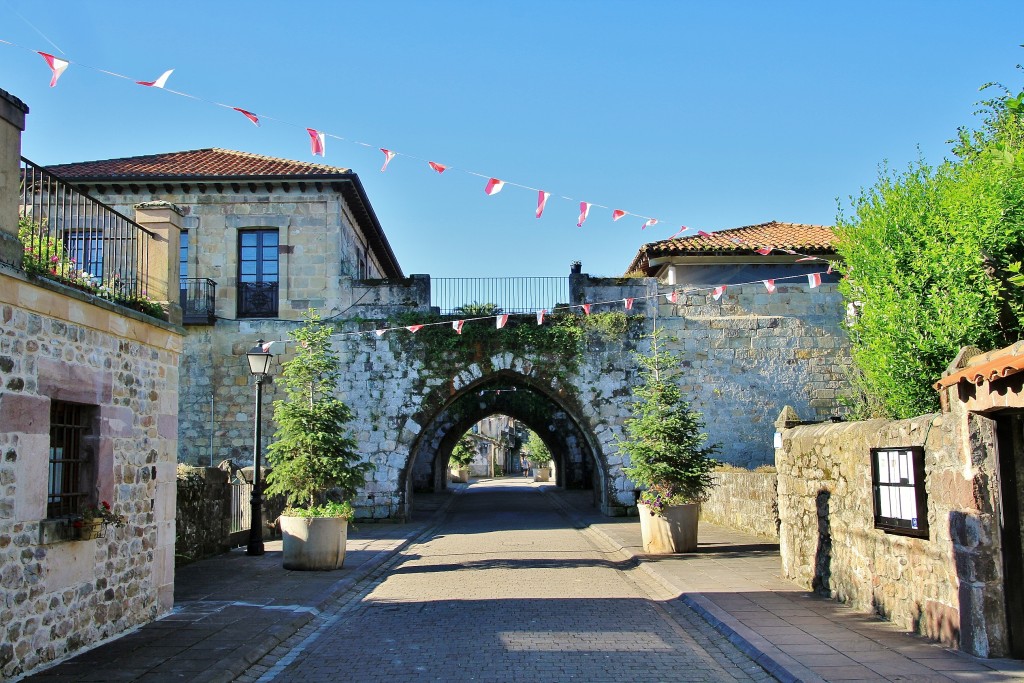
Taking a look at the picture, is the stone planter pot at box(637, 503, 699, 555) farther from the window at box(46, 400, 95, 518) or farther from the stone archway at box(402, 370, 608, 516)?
the stone archway at box(402, 370, 608, 516)

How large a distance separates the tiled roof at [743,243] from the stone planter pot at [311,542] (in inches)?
503

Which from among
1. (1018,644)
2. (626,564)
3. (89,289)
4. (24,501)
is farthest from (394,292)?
(1018,644)

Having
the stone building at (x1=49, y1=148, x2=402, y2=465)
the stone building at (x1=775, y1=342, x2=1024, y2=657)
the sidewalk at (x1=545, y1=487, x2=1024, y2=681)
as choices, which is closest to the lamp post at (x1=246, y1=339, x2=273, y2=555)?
the sidewalk at (x1=545, y1=487, x2=1024, y2=681)

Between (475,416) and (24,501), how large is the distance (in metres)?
28.7

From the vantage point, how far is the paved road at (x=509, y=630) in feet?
22.6

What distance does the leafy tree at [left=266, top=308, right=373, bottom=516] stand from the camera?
13266 mm

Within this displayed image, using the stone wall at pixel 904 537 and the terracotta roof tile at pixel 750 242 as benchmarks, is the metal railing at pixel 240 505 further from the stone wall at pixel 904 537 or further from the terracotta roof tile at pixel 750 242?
the terracotta roof tile at pixel 750 242

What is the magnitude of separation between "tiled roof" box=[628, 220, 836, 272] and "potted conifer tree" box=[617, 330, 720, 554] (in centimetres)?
798

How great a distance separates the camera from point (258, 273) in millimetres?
22547

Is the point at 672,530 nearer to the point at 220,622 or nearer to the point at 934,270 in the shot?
the point at 934,270

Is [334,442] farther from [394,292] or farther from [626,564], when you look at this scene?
[394,292]

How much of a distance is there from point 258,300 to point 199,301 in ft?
4.64

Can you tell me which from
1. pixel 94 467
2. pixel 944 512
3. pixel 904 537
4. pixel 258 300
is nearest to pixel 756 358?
pixel 258 300

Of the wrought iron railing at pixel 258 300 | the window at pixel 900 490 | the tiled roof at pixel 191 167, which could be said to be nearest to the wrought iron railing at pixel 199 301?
the wrought iron railing at pixel 258 300
